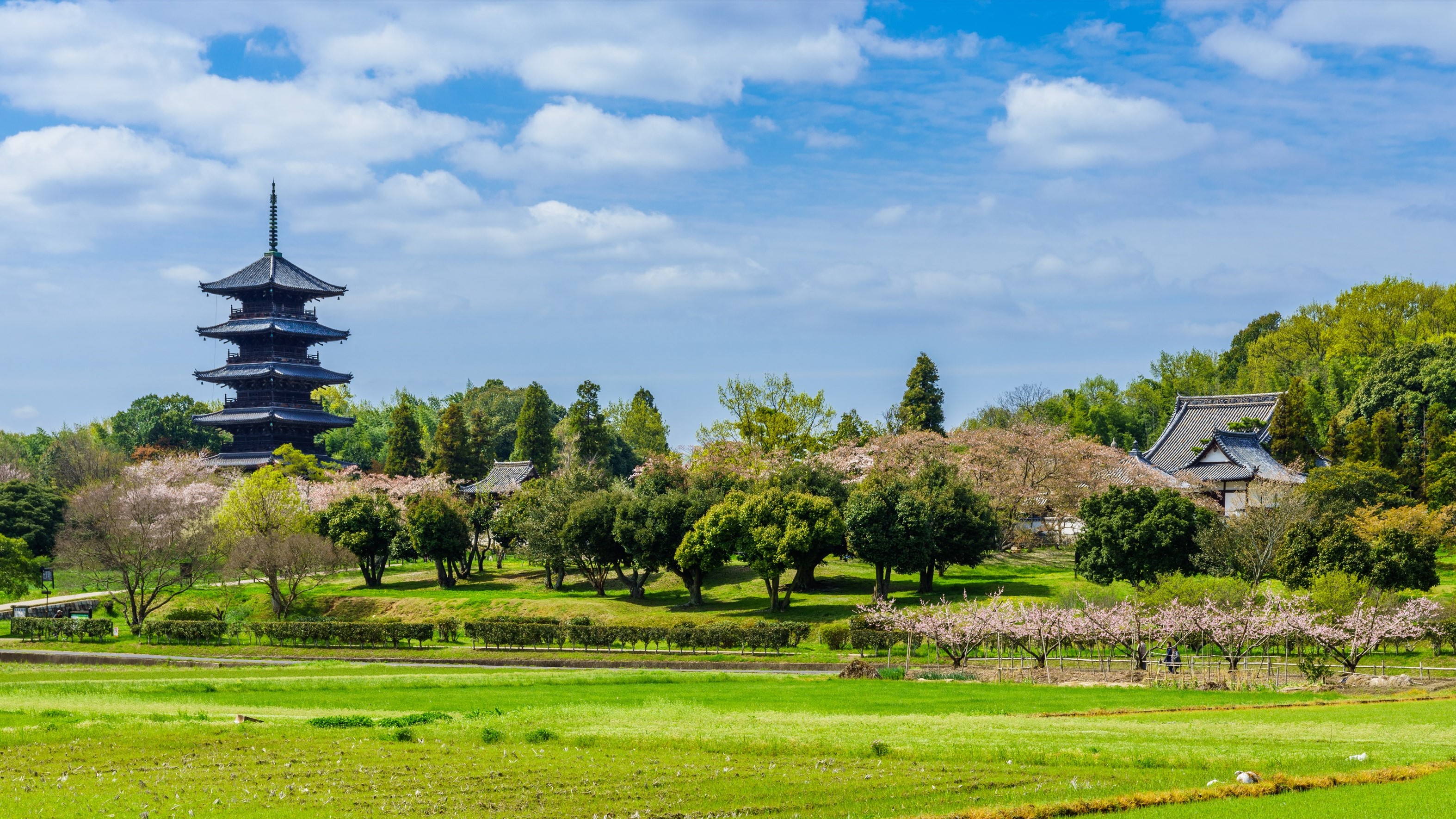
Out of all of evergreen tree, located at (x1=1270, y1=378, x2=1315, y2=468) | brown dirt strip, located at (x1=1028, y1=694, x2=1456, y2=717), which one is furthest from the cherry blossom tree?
evergreen tree, located at (x1=1270, y1=378, x2=1315, y2=468)

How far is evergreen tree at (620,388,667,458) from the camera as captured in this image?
357 ft

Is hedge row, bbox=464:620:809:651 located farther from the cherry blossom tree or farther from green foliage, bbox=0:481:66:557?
green foliage, bbox=0:481:66:557

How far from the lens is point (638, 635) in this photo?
4497 cm

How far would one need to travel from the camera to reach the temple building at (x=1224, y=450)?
65.9 metres

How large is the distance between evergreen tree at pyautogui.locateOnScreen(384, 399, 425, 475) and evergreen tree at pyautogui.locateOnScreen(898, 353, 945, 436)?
33558 mm

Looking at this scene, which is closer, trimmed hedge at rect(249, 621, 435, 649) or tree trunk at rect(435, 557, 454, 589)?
trimmed hedge at rect(249, 621, 435, 649)

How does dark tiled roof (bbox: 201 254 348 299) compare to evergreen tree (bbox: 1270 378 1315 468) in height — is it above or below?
above

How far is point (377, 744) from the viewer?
19172 millimetres

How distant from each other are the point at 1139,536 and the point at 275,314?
229 ft

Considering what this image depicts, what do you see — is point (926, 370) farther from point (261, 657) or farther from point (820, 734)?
point (820, 734)

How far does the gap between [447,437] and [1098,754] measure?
7043 cm

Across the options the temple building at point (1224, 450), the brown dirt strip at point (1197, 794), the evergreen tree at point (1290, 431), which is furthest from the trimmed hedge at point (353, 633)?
the evergreen tree at point (1290, 431)

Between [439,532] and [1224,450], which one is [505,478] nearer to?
[439,532]

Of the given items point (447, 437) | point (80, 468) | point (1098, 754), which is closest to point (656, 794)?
point (1098, 754)
